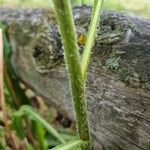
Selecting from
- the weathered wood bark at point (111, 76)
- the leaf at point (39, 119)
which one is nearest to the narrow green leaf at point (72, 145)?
the weathered wood bark at point (111, 76)

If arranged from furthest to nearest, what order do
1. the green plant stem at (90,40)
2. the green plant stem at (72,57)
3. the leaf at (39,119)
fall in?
the leaf at (39,119) → the green plant stem at (90,40) → the green plant stem at (72,57)

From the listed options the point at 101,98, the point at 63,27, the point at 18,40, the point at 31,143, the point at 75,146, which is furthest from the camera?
the point at 18,40

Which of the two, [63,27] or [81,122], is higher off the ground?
[63,27]

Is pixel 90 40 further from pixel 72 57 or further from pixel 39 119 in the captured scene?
pixel 39 119

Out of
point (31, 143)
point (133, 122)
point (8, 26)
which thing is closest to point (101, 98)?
point (133, 122)

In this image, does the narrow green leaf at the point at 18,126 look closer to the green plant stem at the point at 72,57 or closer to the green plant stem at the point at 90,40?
the green plant stem at the point at 72,57

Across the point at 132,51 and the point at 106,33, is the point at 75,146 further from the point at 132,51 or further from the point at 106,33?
the point at 106,33
